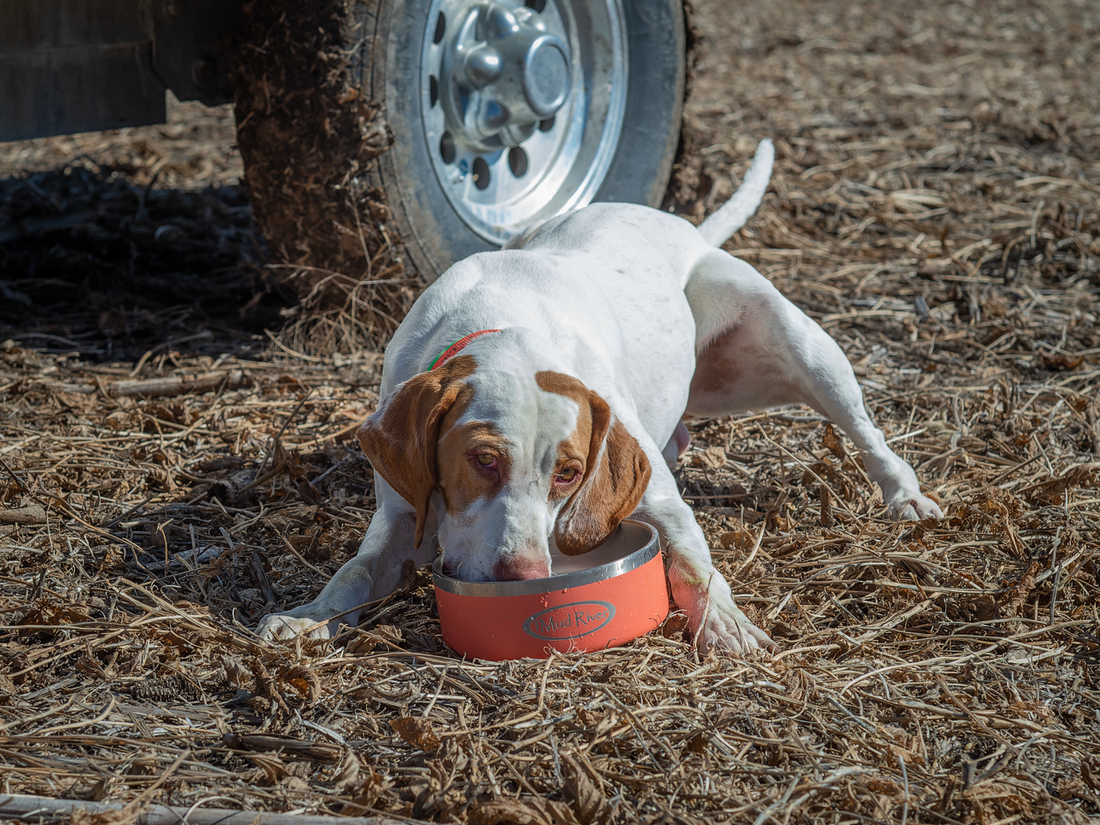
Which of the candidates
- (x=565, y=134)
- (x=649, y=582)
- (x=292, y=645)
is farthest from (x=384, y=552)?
(x=565, y=134)

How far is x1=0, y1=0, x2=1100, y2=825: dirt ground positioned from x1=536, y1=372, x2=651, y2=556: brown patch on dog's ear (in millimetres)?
272

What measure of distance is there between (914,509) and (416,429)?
158 cm

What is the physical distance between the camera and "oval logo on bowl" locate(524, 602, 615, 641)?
215 cm

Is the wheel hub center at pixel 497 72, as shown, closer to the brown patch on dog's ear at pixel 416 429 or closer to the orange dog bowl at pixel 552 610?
the brown patch on dog's ear at pixel 416 429

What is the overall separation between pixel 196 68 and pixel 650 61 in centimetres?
197

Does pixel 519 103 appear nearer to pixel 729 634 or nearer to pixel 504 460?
pixel 504 460

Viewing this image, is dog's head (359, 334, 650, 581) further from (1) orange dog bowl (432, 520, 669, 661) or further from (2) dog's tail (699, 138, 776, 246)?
(2) dog's tail (699, 138, 776, 246)

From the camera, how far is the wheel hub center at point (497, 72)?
397 cm

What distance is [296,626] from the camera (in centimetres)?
232

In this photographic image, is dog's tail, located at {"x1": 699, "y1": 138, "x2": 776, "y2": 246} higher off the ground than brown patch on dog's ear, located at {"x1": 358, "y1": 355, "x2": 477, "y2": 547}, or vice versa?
dog's tail, located at {"x1": 699, "y1": 138, "x2": 776, "y2": 246}

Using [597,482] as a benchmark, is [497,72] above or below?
above

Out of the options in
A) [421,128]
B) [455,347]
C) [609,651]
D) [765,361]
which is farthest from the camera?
[421,128]

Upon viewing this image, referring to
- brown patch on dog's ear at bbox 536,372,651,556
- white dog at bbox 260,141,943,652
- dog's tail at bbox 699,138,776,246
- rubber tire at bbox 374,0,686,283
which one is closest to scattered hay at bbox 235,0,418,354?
rubber tire at bbox 374,0,686,283

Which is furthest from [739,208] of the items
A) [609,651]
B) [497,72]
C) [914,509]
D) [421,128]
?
[609,651]
